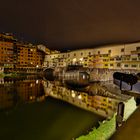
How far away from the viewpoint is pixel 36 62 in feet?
318

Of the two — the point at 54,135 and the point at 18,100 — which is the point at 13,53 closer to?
the point at 18,100

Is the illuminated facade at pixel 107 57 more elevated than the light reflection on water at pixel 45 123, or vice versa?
the illuminated facade at pixel 107 57

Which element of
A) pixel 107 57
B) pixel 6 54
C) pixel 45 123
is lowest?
pixel 45 123

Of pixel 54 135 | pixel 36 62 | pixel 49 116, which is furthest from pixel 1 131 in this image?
pixel 36 62

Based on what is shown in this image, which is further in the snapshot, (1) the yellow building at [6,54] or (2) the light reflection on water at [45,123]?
(1) the yellow building at [6,54]

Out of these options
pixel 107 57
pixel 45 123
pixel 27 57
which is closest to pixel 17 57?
pixel 27 57

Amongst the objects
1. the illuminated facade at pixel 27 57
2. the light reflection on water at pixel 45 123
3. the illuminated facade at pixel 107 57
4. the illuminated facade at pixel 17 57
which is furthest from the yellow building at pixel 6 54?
the light reflection on water at pixel 45 123

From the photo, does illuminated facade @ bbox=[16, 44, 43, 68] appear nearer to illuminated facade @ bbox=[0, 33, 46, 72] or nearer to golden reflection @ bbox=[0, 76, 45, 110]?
illuminated facade @ bbox=[0, 33, 46, 72]

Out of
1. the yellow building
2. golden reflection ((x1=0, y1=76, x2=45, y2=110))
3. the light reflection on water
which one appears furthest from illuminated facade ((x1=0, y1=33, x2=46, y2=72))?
the light reflection on water

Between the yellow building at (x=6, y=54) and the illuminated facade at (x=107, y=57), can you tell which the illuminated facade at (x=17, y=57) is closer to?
the yellow building at (x=6, y=54)

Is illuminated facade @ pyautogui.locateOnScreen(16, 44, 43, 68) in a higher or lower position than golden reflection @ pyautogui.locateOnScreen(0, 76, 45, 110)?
higher

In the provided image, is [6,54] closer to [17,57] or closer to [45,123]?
[17,57]

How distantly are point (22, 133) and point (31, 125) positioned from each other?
6.28 ft

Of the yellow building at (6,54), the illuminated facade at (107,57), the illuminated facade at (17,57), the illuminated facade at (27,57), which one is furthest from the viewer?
the illuminated facade at (27,57)
